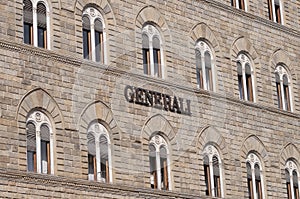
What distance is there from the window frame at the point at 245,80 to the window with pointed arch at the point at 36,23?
820 centimetres

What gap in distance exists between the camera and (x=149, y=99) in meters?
29.2

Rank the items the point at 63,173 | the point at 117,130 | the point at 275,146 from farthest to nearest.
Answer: the point at 275,146 < the point at 117,130 < the point at 63,173

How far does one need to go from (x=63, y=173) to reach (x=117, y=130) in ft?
8.24

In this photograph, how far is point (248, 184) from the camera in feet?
105

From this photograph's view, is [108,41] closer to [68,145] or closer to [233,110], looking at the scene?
[68,145]

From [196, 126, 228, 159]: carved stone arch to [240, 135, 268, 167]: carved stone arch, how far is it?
105cm

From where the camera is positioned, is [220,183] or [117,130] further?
[220,183]

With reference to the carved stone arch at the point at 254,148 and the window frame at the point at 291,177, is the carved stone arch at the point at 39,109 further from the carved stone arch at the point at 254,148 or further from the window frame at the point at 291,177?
the window frame at the point at 291,177

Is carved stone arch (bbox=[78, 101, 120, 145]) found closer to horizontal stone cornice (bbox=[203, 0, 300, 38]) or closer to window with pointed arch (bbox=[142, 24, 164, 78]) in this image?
window with pointed arch (bbox=[142, 24, 164, 78])

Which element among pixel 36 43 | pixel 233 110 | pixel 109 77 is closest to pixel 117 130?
pixel 109 77

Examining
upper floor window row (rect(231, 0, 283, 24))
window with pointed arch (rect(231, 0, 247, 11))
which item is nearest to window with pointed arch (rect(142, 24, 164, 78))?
window with pointed arch (rect(231, 0, 247, 11))

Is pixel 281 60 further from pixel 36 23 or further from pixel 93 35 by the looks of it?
pixel 36 23

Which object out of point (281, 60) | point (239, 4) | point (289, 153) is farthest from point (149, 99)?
point (281, 60)

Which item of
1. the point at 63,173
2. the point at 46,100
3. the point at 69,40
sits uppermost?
the point at 69,40
